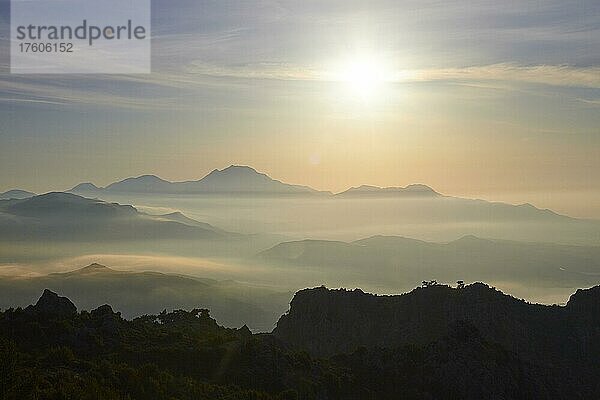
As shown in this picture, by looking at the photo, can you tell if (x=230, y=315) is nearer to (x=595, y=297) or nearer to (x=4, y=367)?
(x=595, y=297)

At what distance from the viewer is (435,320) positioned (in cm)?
4497

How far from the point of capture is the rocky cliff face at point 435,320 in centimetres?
4356

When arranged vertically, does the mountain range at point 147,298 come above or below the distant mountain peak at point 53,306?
below

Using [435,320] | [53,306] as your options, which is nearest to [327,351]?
[435,320]

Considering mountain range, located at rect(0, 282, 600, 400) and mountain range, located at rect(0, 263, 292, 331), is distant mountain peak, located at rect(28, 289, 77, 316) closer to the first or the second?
mountain range, located at rect(0, 282, 600, 400)

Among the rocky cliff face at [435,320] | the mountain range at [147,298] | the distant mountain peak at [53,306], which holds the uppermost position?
the distant mountain peak at [53,306]

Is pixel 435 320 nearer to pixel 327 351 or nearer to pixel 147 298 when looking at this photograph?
pixel 327 351

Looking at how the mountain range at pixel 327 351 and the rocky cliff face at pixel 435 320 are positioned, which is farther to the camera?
the rocky cliff face at pixel 435 320

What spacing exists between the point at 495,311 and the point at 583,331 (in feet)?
22.5

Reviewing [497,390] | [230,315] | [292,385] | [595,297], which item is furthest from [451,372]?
[230,315]

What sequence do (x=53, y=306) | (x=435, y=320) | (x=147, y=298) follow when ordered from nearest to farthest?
(x=53, y=306) → (x=435, y=320) → (x=147, y=298)

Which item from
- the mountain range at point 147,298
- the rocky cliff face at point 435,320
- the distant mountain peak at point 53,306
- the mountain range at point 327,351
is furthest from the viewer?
the mountain range at point 147,298

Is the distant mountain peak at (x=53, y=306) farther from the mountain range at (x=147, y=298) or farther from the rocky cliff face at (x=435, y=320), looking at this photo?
the mountain range at (x=147, y=298)

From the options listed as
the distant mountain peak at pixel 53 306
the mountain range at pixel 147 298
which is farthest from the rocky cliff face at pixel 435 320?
the mountain range at pixel 147 298
